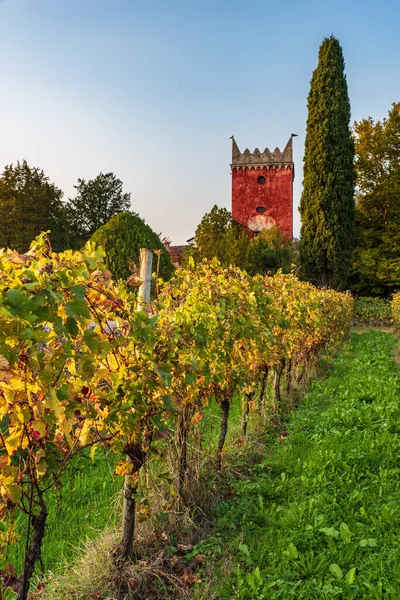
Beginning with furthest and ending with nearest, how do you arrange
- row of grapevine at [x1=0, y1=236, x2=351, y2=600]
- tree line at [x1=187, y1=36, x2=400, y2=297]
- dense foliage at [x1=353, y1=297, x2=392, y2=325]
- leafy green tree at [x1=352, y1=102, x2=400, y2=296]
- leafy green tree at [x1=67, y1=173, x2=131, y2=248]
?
leafy green tree at [x1=67, y1=173, x2=131, y2=248], leafy green tree at [x1=352, y1=102, x2=400, y2=296], tree line at [x1=187, y1=36, x2=400, y2=297], dense foliage at [x1=353, y1=297, x2=392, y2=325], row of grapevine at [x1=0, y1=236, x2=351, y2=600]

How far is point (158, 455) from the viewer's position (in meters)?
2.28

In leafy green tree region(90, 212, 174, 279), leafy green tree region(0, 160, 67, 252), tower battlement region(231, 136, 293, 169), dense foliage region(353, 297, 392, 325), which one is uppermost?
tower battlement region(231, 136, 293, 169)

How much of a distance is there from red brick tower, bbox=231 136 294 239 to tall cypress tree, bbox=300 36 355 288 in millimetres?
10901

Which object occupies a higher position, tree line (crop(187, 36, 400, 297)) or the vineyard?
tree line (crop(187, 36, 400, 297))

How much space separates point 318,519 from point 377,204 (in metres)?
26.2

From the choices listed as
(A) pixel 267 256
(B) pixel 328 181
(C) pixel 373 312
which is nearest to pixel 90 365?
(A) pixel 267 256

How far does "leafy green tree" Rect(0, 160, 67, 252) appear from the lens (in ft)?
87.6

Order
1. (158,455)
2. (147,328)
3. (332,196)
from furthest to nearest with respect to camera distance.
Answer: (332,196), (158,455), (147,328)

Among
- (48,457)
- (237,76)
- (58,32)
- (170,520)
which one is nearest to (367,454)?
(170,520)

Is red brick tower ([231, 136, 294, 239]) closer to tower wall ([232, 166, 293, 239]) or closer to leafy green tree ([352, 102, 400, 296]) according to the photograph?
tower wall ([232, 166, 293, 239])

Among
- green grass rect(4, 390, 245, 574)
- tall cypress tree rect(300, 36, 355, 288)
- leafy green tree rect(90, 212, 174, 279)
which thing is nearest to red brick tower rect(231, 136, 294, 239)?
→ tall cypress tree rect(300, 36, 355, 288)

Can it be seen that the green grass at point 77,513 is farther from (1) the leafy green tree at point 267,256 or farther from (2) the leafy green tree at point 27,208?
(2) the leafy green tree at point 27,208

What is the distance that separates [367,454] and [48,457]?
3.12m

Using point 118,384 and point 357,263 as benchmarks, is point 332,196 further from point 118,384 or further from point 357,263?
point 118,384
